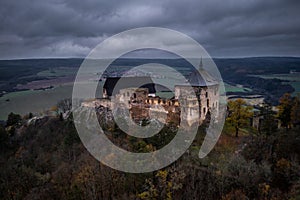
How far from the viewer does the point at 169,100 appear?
29.2 metres

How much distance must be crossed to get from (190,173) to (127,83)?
19.5m

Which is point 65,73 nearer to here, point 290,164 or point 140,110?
point 140,110

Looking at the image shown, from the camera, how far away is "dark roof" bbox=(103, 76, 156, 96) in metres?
33.5

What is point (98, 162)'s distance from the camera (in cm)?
1986

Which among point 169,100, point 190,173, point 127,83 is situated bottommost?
point 190,173

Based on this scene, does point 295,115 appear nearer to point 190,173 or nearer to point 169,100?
point 169,100

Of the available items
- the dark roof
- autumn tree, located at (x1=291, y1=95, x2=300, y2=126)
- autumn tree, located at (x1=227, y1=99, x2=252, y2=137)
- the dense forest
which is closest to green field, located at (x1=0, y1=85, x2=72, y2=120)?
the dark roof

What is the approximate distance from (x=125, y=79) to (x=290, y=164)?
24295 millimetres

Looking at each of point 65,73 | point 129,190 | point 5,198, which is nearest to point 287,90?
point 129,190

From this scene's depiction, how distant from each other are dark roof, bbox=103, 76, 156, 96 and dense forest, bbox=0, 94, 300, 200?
29.7ft

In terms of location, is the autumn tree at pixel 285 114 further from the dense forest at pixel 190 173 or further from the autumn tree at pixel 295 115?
the autumn tree at pixel 295 115

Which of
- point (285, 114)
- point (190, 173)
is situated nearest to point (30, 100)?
point (285, 114)

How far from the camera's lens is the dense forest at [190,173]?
1511 centimetres

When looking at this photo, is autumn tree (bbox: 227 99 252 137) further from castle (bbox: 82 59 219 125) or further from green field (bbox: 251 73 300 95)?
green field (bbox: 251 73 300 95)
